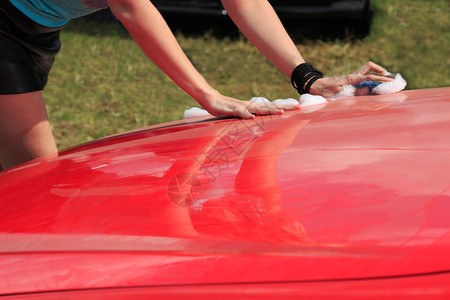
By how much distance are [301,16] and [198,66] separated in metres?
1.40

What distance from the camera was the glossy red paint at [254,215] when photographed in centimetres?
74

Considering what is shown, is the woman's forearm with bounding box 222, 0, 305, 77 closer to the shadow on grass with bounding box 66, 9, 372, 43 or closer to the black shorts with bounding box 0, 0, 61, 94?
the black shorts with bounding box 0, 0, 61, 94

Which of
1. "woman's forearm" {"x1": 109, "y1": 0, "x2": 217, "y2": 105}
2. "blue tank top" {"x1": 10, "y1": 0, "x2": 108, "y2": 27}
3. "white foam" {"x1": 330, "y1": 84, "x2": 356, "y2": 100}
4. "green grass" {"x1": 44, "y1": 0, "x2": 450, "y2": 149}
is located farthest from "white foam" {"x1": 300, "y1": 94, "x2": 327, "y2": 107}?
"green grass" {"x1": 44, "y1": 0, "x2": 450, "y2": 149}

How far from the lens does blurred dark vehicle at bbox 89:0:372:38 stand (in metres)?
6.20

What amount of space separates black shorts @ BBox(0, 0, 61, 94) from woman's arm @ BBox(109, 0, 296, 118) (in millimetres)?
491

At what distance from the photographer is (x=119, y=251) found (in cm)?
82

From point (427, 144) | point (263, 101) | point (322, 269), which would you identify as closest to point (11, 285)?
point (322, 269)

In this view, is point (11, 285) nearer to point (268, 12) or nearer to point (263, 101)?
point (263, 101)

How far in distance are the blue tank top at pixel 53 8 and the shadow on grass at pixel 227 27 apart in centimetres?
451

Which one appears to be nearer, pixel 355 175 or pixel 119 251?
pixel 119 251

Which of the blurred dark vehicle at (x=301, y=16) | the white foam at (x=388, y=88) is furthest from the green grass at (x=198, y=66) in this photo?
the white foam at (x=388, y=88)

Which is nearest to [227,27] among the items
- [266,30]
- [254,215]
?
[266,30]

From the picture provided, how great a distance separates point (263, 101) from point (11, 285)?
1012 millimetres

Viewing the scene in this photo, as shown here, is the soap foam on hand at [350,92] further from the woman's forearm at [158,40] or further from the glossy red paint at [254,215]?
the glossy red paint at [254,215]
